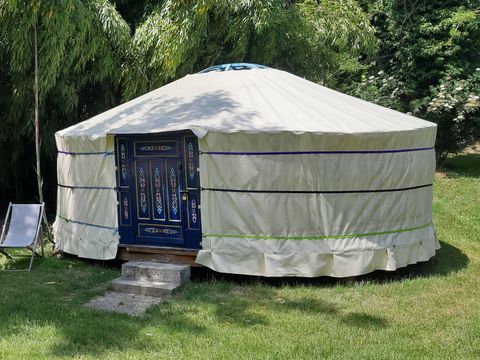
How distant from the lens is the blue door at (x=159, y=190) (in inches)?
214

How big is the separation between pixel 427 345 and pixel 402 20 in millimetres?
9862

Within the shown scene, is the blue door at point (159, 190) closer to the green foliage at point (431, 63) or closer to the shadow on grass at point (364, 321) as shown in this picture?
the shadow on grass at point (364, 321)

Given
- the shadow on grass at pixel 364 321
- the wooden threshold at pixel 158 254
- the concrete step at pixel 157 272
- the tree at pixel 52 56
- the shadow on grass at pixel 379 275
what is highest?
the tree at pixel 52 56

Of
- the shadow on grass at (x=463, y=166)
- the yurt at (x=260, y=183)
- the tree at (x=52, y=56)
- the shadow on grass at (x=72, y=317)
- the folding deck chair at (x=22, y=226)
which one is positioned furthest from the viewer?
the shadow on grass at (x=463, y=166)

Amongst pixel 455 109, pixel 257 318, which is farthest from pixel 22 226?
pixel 455 109

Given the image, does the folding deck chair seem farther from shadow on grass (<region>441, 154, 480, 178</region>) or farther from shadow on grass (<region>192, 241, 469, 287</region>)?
shadow on grass (<region>441, 154, 480, 178</region>)

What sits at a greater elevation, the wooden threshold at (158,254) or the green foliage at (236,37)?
the green foliage at (236,37)

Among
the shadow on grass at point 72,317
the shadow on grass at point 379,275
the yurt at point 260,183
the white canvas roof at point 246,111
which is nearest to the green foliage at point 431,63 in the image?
the shadow on grass at point 379,275

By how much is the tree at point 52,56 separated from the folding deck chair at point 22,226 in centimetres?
42

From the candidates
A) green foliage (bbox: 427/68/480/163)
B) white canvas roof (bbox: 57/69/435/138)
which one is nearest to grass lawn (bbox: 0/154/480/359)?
white canvas roof (bbox: 57/69/435/138)

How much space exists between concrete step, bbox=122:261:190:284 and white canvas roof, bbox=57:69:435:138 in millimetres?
1224

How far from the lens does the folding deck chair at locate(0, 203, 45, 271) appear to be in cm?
600

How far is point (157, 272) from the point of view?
525 centimetres

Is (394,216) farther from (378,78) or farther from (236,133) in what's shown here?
(378,78)
